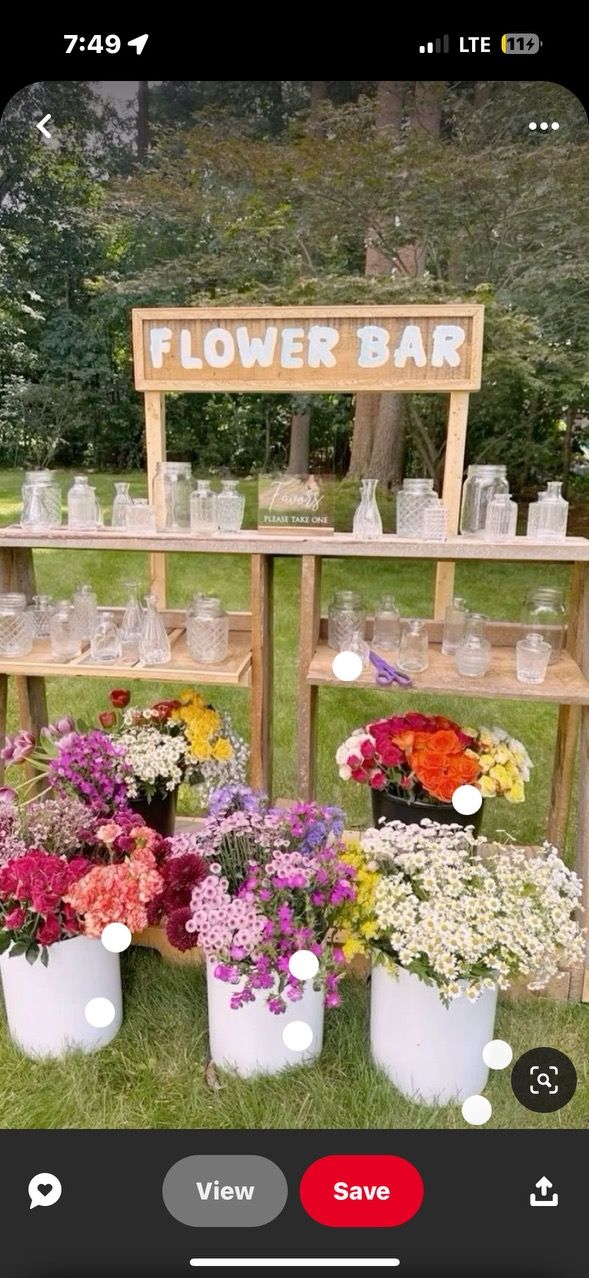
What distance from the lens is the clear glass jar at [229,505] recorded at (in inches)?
52.1

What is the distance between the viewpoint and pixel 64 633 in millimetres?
1442

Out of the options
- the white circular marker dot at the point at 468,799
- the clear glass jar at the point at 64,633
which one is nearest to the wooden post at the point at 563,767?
the white circular marker dot at the point at 468,799

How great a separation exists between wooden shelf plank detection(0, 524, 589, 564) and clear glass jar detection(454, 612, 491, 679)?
0.15 meters

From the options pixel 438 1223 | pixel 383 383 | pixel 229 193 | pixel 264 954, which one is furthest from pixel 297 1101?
pixel 229 193

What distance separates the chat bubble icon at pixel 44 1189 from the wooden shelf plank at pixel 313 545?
0.88 metres

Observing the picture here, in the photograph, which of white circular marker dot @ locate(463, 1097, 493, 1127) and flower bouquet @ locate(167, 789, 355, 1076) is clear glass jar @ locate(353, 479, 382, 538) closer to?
flower bouquet @ locate(167, 789, 355, 1076)

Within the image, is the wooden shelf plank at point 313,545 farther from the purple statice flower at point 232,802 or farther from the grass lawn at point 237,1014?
the purple statice flower at point 232,802

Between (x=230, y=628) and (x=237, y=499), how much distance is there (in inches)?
13.8

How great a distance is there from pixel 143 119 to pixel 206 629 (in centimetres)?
85

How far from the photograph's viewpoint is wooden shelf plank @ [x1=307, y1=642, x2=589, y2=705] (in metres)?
1.28

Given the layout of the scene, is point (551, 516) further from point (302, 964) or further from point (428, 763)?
point (302, 964)

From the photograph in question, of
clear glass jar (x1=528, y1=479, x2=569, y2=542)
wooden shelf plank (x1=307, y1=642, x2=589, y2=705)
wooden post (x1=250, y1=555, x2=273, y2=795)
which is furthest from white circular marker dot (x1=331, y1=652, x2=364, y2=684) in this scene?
clear glass jar (x1=528, y1=479, x2=569, y2=542)
